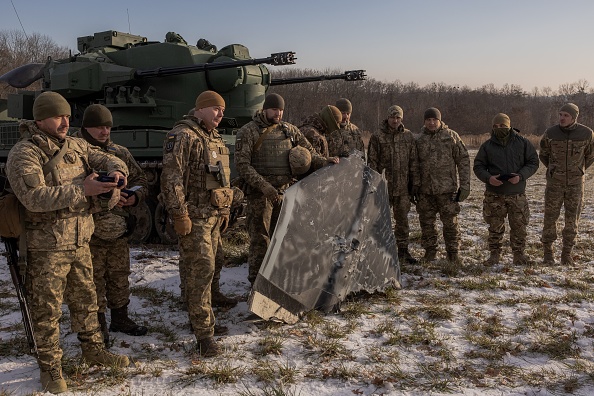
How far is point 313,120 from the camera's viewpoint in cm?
663

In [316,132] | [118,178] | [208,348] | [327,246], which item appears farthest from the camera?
[316,132]

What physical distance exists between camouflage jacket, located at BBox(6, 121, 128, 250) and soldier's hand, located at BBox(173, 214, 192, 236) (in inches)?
22.8

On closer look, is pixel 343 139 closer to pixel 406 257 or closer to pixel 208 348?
pixel 406 257

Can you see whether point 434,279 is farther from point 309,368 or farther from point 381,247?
point 309,368

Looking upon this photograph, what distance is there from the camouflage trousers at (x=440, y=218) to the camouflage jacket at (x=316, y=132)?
1628 mm

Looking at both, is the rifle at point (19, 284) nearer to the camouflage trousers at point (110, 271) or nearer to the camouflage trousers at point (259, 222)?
the camouflage trousers at point (110, 271)

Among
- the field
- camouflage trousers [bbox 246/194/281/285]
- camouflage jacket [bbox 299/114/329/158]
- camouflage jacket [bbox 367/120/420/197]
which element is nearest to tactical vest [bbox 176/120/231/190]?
camouflage trousers [bbox 246/194/281/285]

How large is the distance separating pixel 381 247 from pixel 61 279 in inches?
119

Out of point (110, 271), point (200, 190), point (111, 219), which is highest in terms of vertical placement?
point (200, 190)

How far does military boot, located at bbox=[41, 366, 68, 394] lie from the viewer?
3.61m

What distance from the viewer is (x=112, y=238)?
4477mm

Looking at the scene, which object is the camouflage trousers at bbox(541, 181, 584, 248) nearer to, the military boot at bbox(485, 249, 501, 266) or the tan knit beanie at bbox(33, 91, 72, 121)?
the military boot at bbox(485, 249, 501, 266)

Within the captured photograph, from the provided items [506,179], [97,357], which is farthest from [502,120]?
[97,357]

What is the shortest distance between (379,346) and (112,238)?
2.37m
